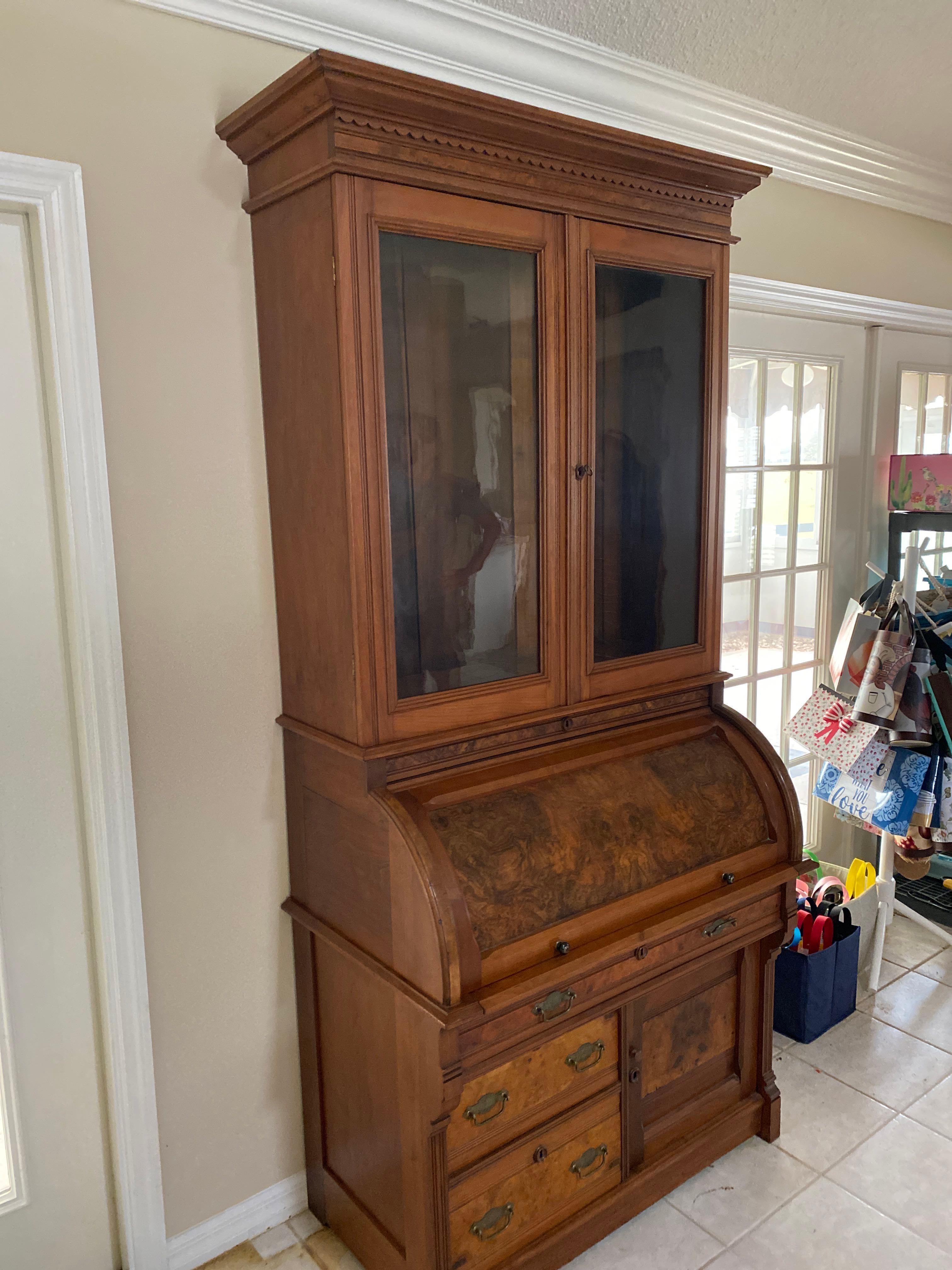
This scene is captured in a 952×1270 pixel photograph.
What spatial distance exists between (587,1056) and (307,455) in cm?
123

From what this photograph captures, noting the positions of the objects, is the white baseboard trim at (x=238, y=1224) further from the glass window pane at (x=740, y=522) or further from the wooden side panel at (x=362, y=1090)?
the glass window pane at (x=740, y=522)

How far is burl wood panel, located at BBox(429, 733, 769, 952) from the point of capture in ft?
5.09

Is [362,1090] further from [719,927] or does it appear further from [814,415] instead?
[814,415]

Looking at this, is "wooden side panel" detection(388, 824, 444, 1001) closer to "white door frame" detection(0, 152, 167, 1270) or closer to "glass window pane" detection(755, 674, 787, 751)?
"white door frame" detection(0, 152, 167, 1270)


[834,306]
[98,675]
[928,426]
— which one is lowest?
[98,675]

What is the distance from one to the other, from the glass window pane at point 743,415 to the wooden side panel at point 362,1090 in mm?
1782

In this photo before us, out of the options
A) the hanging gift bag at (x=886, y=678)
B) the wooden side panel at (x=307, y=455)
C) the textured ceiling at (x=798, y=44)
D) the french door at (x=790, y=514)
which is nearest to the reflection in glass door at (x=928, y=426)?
the french door at (x=790, y=514)

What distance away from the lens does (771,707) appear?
2932 mm

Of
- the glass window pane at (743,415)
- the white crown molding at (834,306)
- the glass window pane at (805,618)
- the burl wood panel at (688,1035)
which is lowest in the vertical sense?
the burl wood panel at (688,1035)

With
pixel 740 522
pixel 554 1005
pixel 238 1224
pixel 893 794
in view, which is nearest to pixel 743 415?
pixel 740 522

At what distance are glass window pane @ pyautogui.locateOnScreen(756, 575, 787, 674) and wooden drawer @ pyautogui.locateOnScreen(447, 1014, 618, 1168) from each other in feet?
4.67

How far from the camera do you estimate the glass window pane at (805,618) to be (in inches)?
116

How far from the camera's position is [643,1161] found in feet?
6.23

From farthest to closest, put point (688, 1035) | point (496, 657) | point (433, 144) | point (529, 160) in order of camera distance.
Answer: point (688, 1035)
point (496, 657)
point (529, 160)
point (433, 144)
